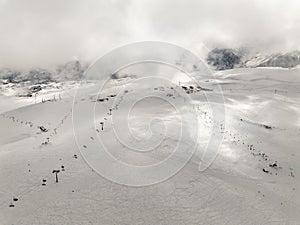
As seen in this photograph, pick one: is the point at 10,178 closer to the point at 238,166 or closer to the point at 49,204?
the point at 49,204

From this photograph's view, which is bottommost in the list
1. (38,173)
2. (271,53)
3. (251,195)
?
(251,195)

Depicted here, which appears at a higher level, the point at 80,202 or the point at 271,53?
the point at 271,53

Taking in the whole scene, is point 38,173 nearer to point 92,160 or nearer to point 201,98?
point 92,160

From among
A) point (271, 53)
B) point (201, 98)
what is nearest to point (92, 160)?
point (201, 98)

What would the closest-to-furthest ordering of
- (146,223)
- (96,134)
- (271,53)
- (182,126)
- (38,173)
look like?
(146,223)
(38,173)
(96,134)
(182,126)
(271,53)

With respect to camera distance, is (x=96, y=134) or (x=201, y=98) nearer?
(x=96, y=134)

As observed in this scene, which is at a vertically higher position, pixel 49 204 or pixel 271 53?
pixel 271 53

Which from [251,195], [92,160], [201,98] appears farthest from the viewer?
[201,98]

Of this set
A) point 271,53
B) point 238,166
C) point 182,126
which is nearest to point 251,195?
point 238,166

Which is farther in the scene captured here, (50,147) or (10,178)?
(50,147)
